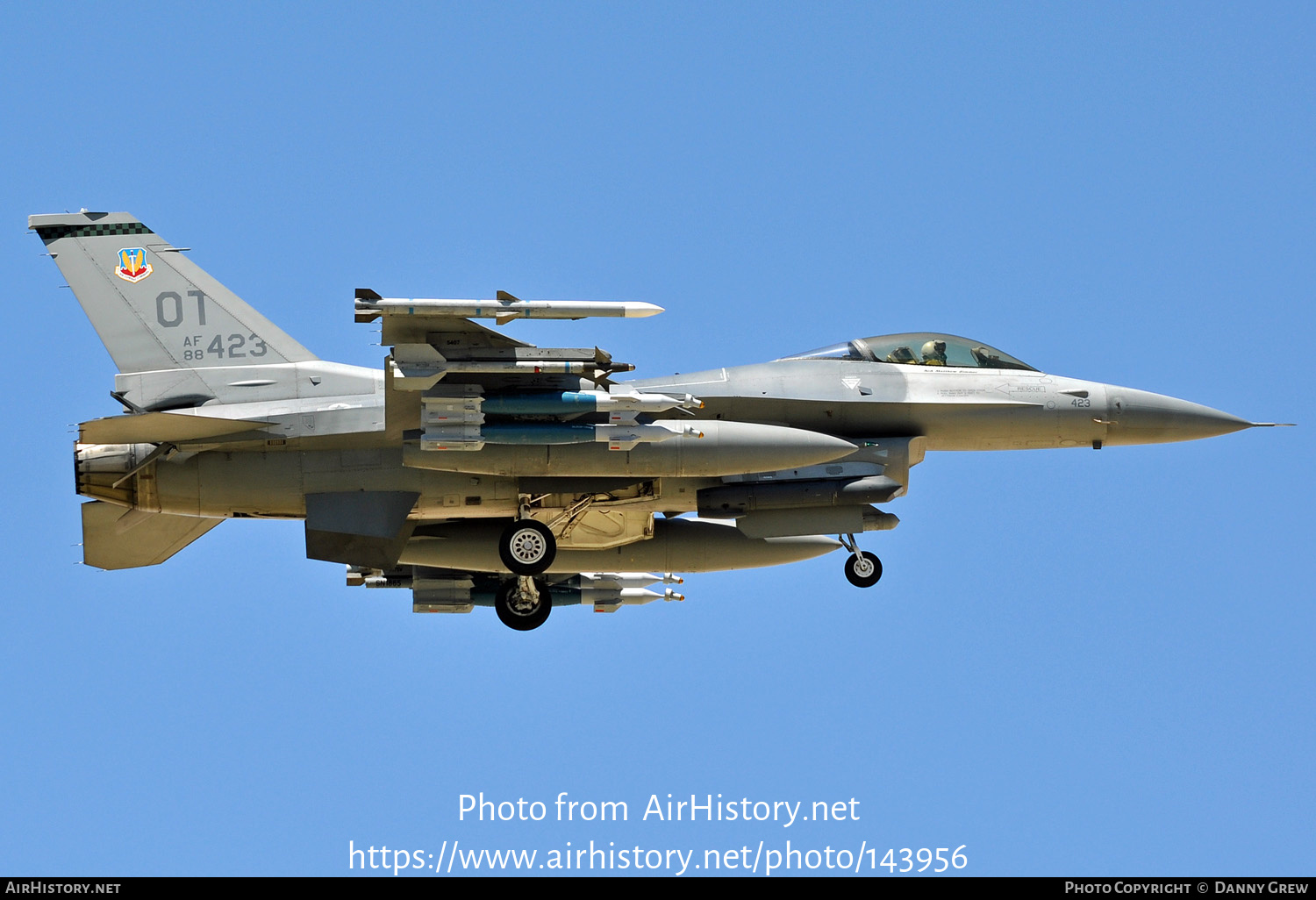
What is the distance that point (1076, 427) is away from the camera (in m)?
22.9

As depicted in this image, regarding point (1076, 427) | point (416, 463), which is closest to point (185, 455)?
point (416, 463)

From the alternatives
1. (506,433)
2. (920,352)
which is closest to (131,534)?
(506,433)

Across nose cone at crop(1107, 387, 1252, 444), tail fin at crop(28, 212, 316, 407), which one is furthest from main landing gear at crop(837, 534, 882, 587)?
tail fin at crop(28, 212, 316, 407)

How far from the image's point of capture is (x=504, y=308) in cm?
1870

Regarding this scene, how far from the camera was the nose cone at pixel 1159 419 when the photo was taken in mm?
22922

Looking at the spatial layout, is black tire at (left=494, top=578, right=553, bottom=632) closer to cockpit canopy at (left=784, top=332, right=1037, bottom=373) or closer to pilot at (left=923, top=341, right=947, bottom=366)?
cockpit canopy at (left=784, top=332, right=1037, bottom=373)

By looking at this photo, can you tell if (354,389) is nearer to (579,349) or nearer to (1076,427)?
(579,349)

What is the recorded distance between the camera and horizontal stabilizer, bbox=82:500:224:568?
21922 mm

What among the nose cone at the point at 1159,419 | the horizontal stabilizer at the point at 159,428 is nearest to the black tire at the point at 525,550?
the horizontal stabilizer at the point at 159,428

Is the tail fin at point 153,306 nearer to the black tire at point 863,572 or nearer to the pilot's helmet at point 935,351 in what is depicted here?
the black tire at point 863,572

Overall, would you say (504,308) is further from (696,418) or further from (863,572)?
(863,572)

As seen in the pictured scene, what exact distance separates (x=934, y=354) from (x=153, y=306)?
952 centimetres

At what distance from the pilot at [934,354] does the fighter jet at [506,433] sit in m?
0.02
